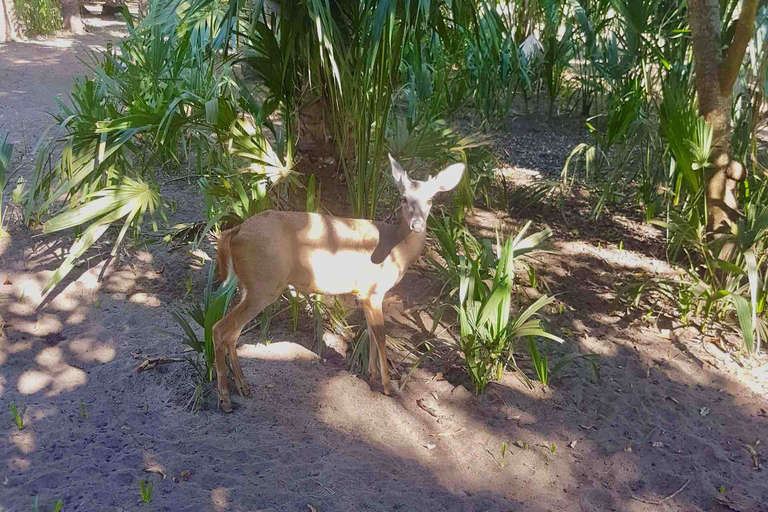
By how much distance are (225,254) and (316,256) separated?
458 mm

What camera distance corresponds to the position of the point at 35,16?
1282 cm

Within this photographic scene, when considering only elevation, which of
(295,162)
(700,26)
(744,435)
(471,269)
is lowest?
(744,435)

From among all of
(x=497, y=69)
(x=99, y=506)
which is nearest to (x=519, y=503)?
(x=99, y=506)

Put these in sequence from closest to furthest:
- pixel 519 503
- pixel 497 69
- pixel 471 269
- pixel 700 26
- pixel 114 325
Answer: pixel 519 503 → pixel 471 269 → pixel 114 325 → pixel 700 26 → pixel 497 69

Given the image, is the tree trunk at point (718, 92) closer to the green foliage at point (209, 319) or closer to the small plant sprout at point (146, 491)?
the green foliage at point (209, 319)

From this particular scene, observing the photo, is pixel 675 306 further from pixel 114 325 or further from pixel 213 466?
pixel 114 325

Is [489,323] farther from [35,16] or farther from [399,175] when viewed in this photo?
[35,16]

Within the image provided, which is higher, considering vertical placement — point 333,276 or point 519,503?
point 333,276

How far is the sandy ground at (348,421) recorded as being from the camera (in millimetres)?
3090

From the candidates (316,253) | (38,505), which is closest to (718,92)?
(316,253)

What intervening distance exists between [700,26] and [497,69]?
3.14 m

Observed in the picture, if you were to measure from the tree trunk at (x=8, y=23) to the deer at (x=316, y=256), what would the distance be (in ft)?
34.8

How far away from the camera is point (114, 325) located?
13.8 feet

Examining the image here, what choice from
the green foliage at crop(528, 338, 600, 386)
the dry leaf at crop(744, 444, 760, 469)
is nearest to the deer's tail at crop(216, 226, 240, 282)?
the green foliage at crop(528, 338, 600, 386)
